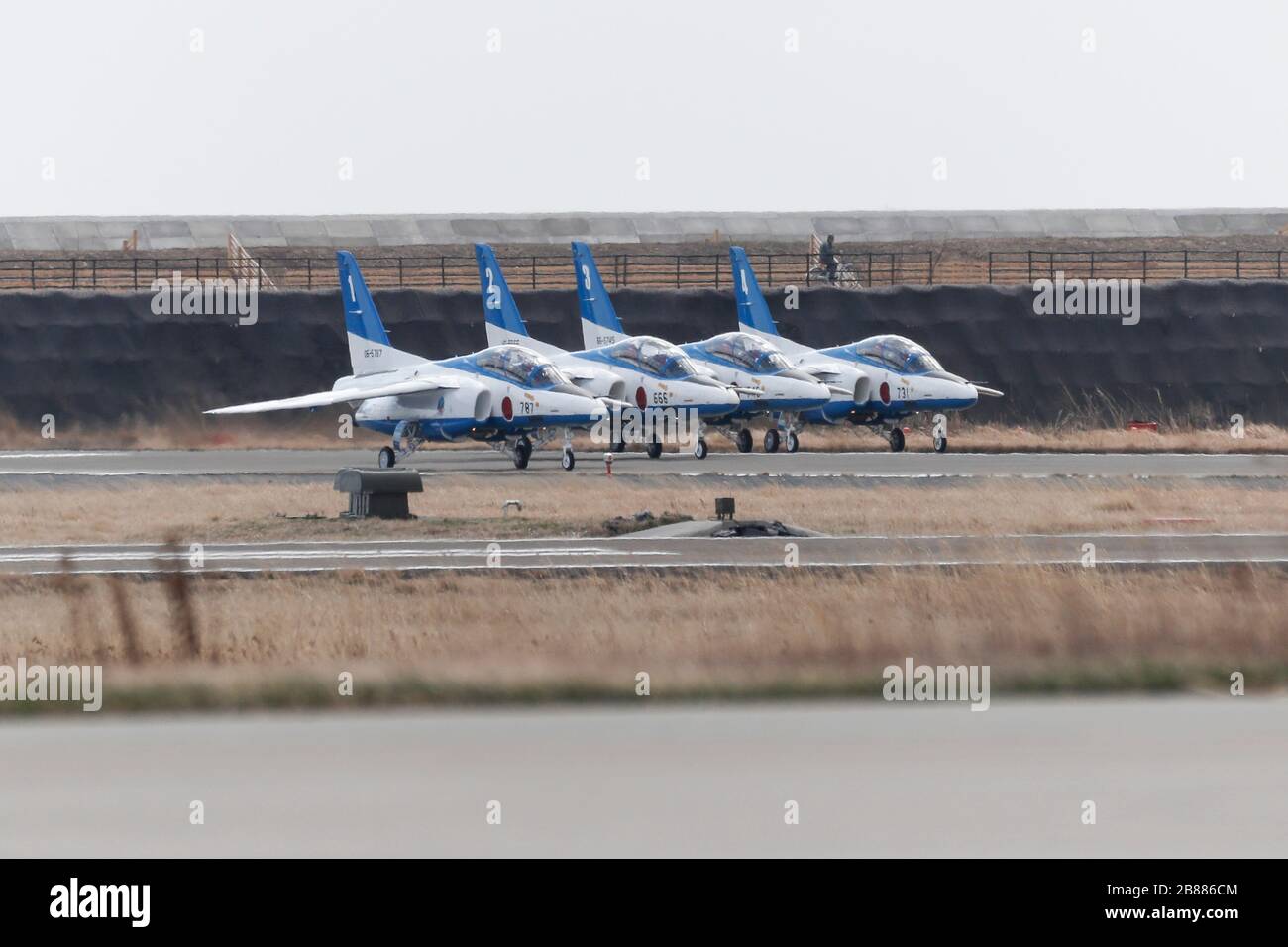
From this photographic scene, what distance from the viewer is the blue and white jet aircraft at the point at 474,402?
34875mm

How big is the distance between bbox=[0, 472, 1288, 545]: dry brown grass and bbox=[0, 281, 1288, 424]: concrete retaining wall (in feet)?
56.6

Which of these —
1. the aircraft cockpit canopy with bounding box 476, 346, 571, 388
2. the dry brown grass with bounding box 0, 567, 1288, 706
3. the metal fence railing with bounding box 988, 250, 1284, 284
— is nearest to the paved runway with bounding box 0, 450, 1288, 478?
the aircraft cockpit canopy with bounding box 476, 346, 571, 388

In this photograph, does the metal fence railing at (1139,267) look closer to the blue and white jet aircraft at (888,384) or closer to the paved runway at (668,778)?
the blue and white jet aircraft at (888,384)

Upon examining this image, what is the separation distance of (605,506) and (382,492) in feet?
11.7

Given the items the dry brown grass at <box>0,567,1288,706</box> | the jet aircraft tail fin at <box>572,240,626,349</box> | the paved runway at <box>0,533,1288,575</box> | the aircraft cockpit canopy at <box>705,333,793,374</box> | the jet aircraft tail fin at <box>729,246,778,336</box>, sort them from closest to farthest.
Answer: the dry brown grass at <box>0,567,1288,706</box>, the paved runway at <box>0,533,1288,575</box>, the aircraft cockpit canopy at <box>705,333,793,374</box>, the jet aircraft tail fin at <box>572,240,626,349</box>, the jet aircraft tail fin at <box>729,246,778,336</box>

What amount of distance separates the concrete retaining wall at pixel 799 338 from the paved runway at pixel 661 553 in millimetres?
25821

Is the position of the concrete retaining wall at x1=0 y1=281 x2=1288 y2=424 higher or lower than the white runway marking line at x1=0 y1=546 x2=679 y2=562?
higher

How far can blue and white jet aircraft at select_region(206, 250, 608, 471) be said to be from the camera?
3488 cm

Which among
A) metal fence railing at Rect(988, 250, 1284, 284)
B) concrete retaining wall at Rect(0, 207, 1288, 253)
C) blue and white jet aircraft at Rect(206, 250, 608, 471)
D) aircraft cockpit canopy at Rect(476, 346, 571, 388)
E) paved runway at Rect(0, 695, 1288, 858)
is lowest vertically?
paved runway at Rect(0, 695, 1288, 858)

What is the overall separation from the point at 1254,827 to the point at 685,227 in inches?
2891

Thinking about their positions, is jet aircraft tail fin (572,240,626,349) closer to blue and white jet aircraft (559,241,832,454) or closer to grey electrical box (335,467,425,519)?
blue and white jet aircraft (559,241,832,454)

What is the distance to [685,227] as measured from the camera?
Result: 80.9 metres

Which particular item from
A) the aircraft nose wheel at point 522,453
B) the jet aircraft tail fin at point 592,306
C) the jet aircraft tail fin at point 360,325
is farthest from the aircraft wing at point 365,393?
the jet aircraft tail fin at point 592,306

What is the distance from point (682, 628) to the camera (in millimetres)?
14727
